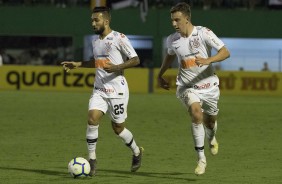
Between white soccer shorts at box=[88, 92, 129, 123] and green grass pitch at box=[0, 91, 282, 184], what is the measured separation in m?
0.78

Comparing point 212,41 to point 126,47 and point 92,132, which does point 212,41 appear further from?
point 92,132

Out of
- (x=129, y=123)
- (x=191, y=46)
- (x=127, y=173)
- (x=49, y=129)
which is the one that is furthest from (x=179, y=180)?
(x=129, y=123)

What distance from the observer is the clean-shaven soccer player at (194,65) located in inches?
441

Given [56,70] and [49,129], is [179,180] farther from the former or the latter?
[56,70]

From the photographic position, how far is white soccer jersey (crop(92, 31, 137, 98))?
11.3 m

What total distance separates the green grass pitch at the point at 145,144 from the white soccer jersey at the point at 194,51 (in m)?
1.27

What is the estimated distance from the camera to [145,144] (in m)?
15.9

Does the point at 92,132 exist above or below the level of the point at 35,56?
above

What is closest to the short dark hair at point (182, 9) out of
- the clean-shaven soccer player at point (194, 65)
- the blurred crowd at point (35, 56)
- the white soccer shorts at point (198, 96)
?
the clean-shaven soccer player at point (194, 65)

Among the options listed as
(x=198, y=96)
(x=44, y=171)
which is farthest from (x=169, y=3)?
(x=44, y=171)

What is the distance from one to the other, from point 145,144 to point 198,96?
437 centimetres

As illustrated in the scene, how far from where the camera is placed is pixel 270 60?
40.3 metres

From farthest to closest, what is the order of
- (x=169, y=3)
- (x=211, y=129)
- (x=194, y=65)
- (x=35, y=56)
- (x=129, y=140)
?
1. (x=169, y=3)
2. (x=35, y=56)
3. (x=211, y=129)
4. (x=129, y=140)
5. (x=194, y=65)

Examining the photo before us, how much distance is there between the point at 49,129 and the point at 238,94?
53.6 ft
